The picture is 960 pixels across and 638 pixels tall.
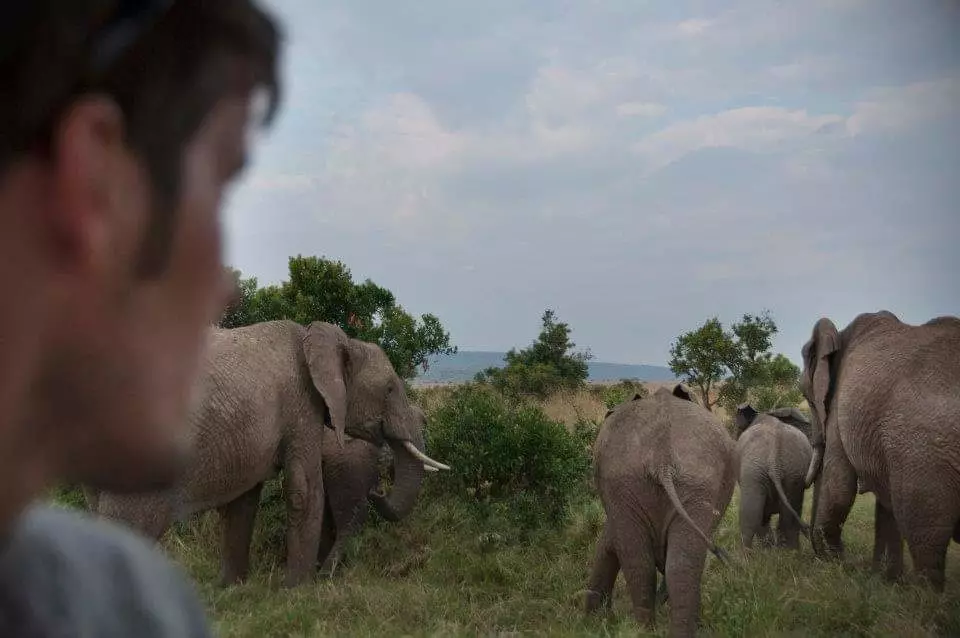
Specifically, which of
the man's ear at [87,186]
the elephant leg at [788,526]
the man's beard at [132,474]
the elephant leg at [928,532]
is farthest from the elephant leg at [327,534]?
the man's ear at [87,186]

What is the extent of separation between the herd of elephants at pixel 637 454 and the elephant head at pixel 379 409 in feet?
0.04

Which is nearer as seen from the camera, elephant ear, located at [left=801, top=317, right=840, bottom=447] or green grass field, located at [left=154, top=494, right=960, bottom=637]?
green grass field, located at [left=154, top=494, right=960, bottom=637]

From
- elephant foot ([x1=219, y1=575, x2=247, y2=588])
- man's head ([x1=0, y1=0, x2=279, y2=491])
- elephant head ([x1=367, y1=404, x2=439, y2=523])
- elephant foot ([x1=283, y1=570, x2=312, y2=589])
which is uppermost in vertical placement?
man's head ([x1=0, y1=0, x2=279, y2=491])

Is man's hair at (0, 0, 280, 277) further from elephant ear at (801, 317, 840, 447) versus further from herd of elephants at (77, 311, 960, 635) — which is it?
elephant ear at (801, 317, 840, 447)

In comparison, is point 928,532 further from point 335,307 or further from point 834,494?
point 335,307

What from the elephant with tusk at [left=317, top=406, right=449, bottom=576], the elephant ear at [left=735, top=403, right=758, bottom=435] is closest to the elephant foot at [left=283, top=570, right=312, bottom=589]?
the elephant with tusk at [left=317, top=406, right=449, bottom=576]

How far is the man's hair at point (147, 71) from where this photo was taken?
0.38m

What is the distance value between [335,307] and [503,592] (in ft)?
14.5

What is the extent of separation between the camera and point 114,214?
0.41 meters

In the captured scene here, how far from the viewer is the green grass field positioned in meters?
4.05

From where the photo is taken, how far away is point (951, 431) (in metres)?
4.62

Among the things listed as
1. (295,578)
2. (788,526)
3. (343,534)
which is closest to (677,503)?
(295,578)

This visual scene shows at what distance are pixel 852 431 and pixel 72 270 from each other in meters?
6.01

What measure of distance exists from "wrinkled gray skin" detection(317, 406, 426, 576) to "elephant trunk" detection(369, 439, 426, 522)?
0.08 feet
